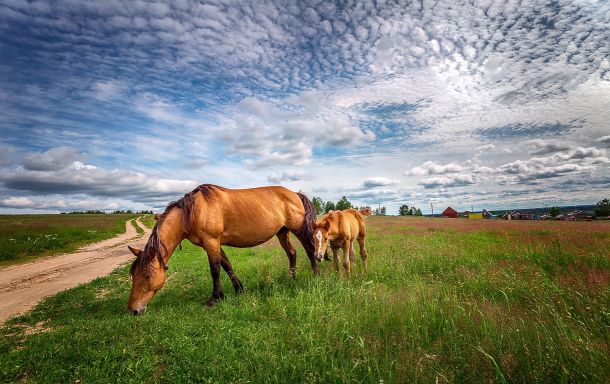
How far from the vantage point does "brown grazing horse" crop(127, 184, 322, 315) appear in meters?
5.36

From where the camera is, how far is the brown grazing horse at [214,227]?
5.36m

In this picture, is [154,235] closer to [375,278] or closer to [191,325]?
[191,325]

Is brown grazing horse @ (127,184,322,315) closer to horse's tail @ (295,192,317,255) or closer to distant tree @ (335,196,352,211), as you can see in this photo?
horse's tail @ (295,192,317,255)

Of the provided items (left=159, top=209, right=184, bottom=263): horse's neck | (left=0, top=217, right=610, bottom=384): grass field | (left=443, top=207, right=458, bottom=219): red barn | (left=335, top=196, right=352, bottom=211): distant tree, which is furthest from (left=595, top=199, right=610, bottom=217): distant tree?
(left=159, top=209, right=184, bottom=263): horse's neck

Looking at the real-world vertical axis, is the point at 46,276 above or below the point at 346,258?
below

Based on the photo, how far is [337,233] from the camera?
8.28 metres

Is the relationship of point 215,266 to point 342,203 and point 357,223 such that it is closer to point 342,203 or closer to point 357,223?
point 357,223

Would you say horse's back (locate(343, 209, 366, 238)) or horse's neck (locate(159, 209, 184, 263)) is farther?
horse's back (locate(343, 209, 366, 238))

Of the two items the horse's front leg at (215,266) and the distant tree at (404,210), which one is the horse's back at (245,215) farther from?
the distant tree at (404,210)

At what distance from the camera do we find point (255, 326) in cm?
426

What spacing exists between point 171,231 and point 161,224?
29 cm

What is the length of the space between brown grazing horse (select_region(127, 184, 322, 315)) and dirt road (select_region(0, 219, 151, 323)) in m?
3.80

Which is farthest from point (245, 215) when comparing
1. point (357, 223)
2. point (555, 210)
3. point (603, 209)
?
point (555, 210)

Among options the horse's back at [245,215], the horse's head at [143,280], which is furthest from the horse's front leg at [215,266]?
the horse's head at [143,280]
